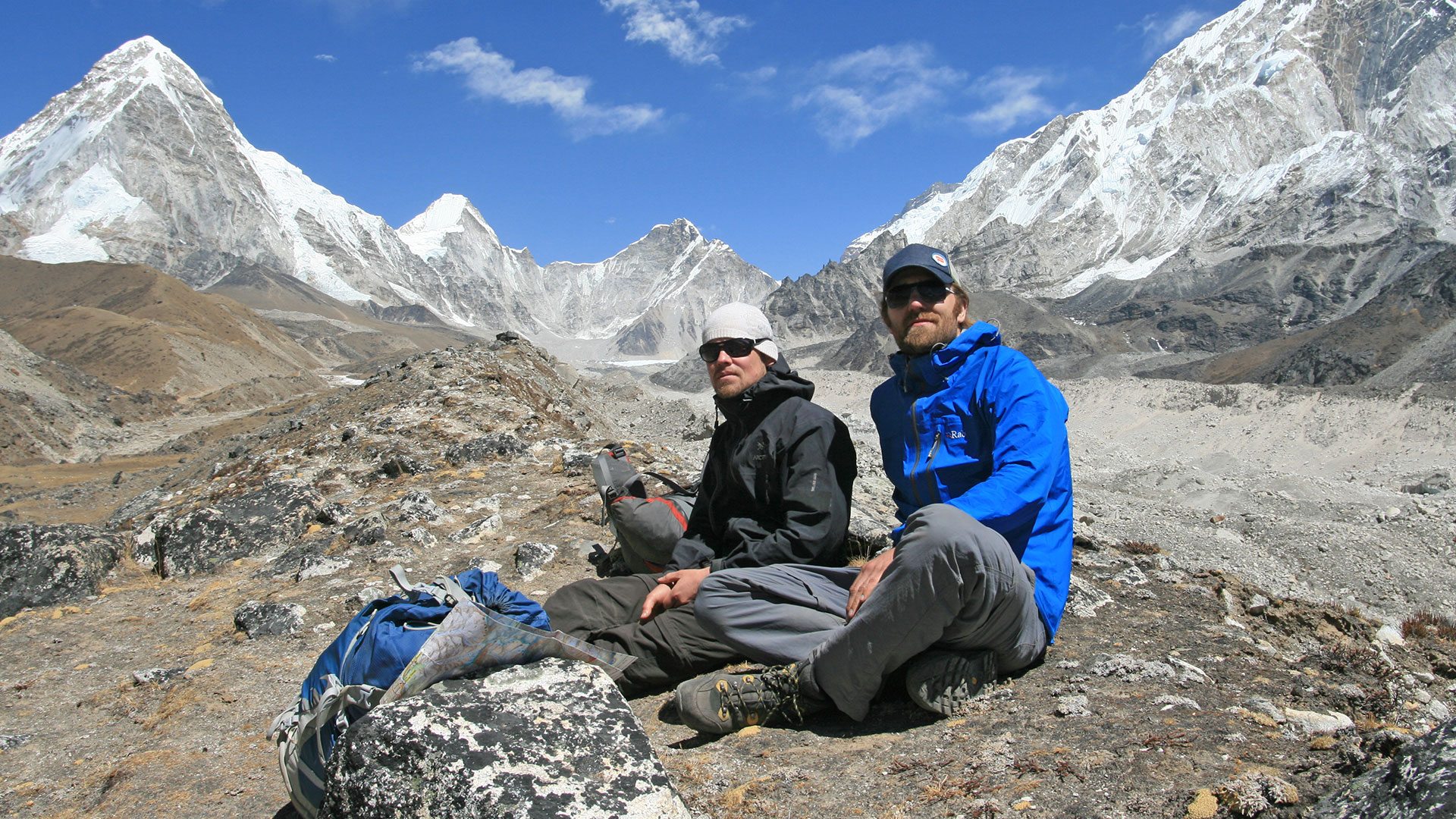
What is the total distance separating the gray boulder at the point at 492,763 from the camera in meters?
2.05

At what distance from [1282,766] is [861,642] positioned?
1.11m

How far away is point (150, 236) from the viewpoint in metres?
131

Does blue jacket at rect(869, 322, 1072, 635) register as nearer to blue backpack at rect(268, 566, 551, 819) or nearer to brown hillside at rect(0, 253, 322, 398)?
blue backpack at rect(268, 566, 551, 819)

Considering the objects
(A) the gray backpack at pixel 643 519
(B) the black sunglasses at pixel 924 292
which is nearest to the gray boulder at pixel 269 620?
(A) the gray backpack at pixel 643 519

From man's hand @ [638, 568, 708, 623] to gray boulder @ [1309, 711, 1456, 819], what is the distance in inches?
87.4

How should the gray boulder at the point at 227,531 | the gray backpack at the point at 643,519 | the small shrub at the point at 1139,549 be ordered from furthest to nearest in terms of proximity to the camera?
1. the gray boulder at the point at 227,531
2. the small shrub at the point at 1139,549
3. the gray backpack at the point at 643,519

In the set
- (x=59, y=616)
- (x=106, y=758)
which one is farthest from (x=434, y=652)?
(x=59, y=616)

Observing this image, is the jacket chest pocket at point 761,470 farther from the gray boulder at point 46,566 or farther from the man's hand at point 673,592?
the gray boulder at point 46,566

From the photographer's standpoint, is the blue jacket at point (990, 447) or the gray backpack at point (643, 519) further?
the gray backpack at point (643, 519)

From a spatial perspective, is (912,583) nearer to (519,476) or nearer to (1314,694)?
(1314,694)

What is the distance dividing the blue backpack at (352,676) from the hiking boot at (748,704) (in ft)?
2.71

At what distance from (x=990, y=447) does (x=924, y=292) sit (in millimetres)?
676

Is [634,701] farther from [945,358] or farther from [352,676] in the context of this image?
[945,358]

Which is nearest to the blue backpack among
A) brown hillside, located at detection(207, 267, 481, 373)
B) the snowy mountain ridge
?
brown hillside, located at detection(207, 267, 481, 373)
